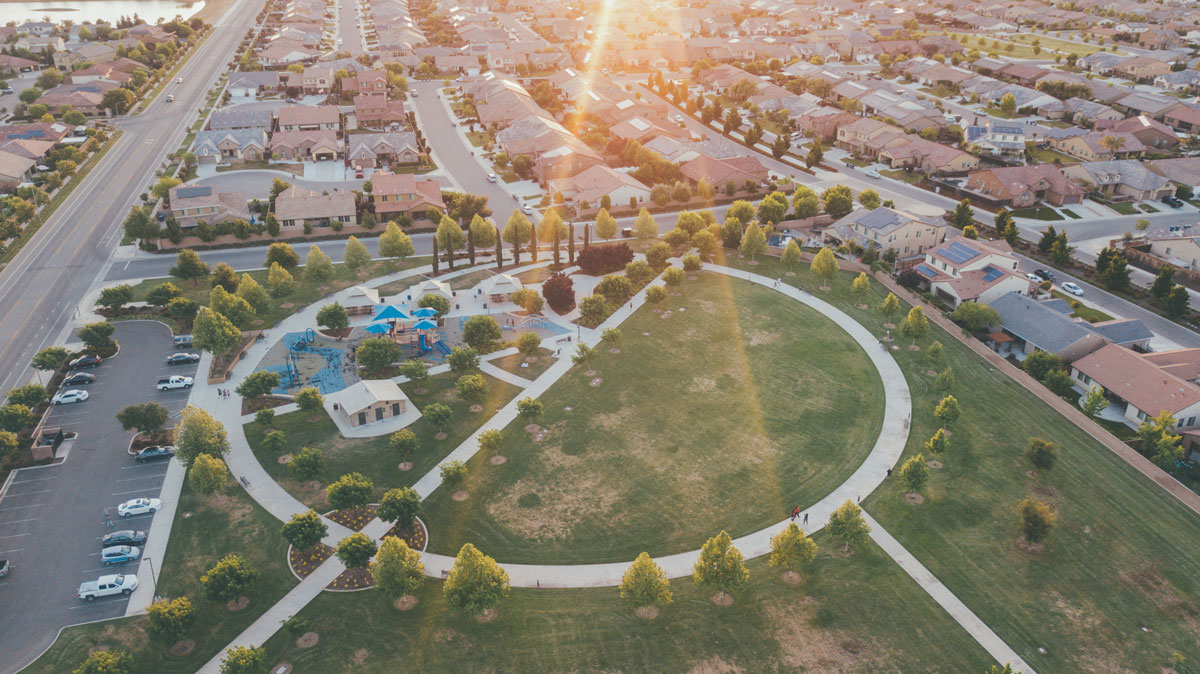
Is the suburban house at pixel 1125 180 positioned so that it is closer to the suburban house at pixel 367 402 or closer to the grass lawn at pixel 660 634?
the grass lawn at pixel 660 634

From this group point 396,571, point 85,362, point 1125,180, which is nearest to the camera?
point 396,571

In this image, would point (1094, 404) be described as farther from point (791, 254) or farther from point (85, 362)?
point (85, 362)

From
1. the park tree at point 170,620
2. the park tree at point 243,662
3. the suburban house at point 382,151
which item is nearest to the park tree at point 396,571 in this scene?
the park tree at point 243,662

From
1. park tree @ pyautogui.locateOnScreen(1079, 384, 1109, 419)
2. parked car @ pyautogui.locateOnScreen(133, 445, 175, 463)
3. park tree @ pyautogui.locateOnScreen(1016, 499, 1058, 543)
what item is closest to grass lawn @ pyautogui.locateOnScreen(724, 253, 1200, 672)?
park tree @ pyautogui.locateOnScreen(1016, 499, 1058, 543)

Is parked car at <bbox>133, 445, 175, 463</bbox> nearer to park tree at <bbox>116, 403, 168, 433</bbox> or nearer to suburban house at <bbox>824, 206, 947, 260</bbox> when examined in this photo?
park tree at <bbox>116, 403, 168, 433</bbox>

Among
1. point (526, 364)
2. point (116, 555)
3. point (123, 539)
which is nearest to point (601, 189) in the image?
point (526, 364)

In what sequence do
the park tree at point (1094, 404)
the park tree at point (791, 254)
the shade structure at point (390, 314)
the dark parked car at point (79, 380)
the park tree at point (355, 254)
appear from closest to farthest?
1. the park tree at point (1094, 404)
2. the dark parked car at point (79, 380)
3. the shade structure at point (390, 314)
4. the park tree at point (355, 254)
5. the park tree at point (791, 254)

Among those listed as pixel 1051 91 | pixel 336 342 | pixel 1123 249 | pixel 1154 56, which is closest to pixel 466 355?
pixel 336 342
